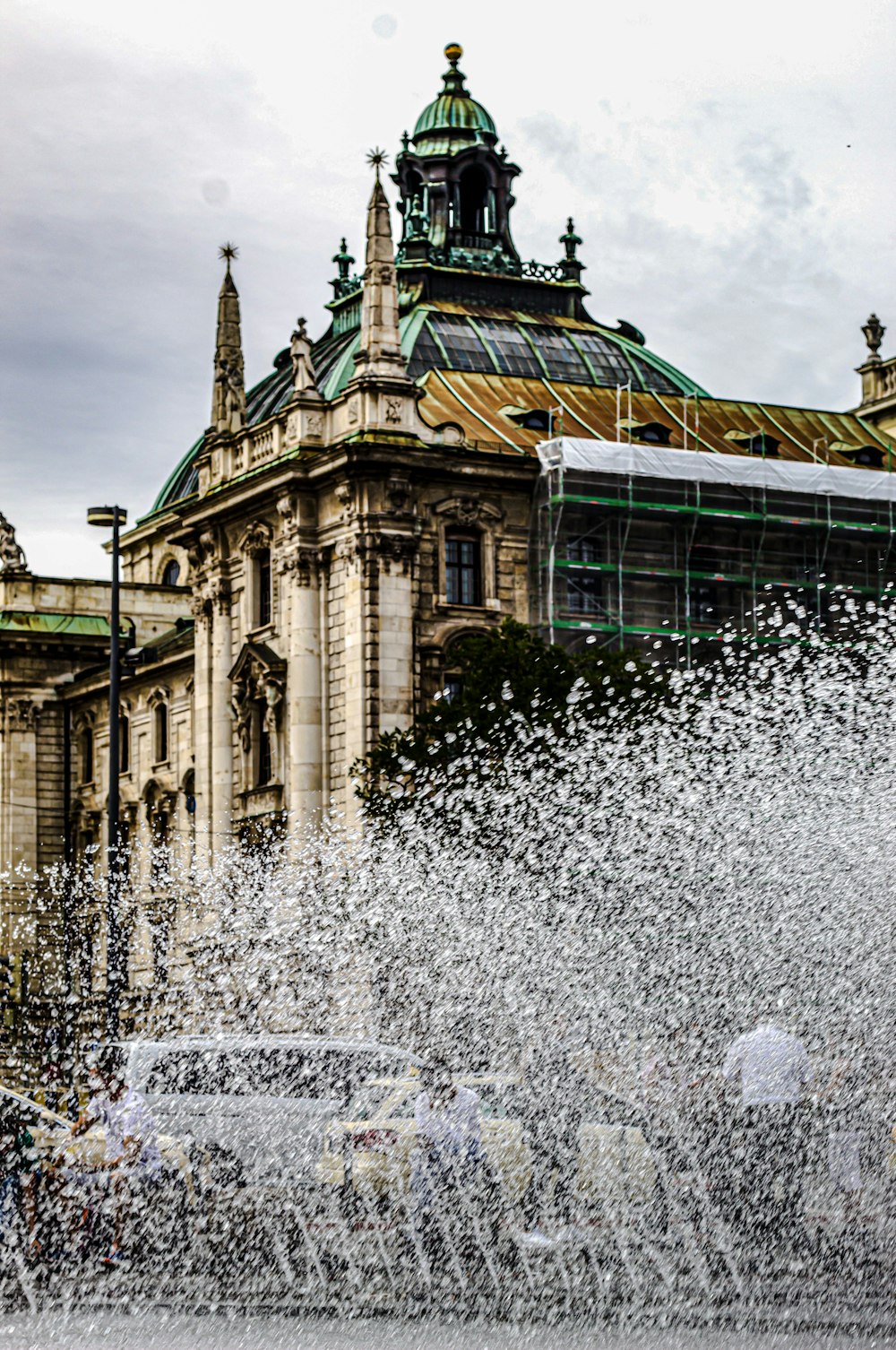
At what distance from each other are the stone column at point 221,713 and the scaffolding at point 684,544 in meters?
9.46

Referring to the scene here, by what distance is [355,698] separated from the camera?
54.7 metres

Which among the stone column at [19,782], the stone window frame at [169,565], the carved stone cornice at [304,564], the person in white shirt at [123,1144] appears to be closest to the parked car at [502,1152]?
the person in white shirt at [123,1144]

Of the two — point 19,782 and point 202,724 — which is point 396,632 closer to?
point 202,724

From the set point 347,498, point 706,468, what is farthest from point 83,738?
point 706,468

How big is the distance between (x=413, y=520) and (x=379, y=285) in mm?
6015

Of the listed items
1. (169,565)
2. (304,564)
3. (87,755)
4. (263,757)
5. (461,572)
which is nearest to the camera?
(461,572)

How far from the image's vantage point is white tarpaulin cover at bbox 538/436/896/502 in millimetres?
54750

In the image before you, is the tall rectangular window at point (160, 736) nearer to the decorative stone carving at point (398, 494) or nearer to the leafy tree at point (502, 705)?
the decorative stone carving at point (398, 494)

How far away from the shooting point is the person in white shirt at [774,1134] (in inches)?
703

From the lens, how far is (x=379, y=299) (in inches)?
2224

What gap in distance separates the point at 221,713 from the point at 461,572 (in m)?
8.79

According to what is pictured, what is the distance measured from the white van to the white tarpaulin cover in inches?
1302

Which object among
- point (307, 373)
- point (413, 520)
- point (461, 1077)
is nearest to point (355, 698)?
point (413, 520)

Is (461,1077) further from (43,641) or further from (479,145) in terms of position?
(43,641)
